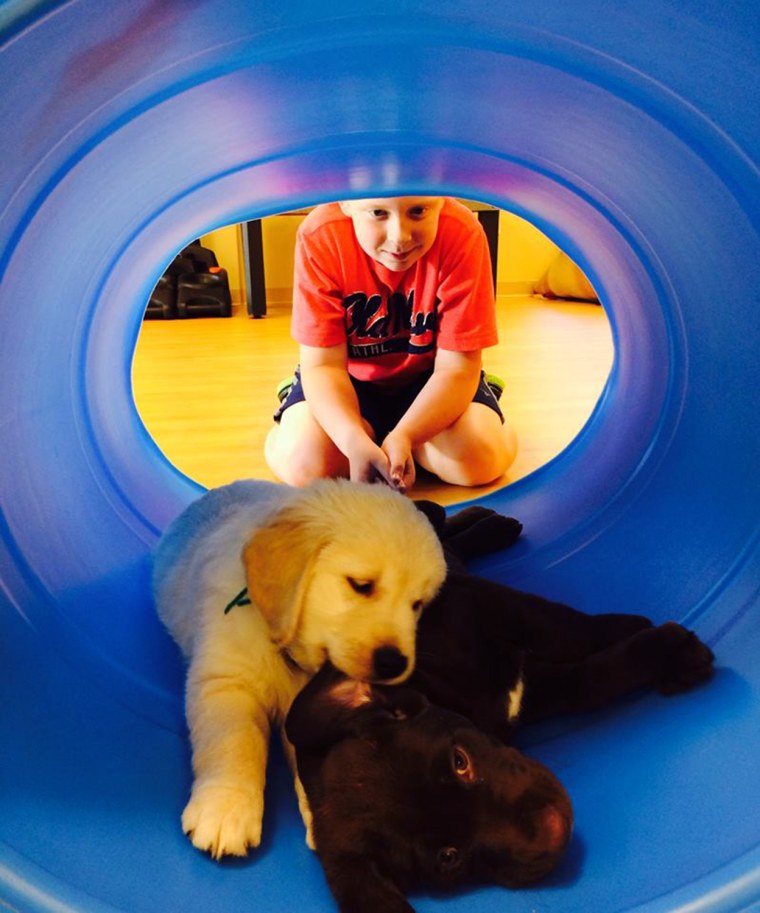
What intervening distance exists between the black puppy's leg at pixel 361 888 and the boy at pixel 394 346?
1.69 m

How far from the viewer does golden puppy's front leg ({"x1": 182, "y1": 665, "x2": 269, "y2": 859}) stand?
106cm

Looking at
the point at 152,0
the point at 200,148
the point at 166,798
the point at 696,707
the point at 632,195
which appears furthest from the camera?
the point at 632,195

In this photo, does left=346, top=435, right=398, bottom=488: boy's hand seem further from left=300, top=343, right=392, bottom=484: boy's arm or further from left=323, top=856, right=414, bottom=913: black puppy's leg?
left=323, top=856, right=414, bottom=913: black puppy's leg

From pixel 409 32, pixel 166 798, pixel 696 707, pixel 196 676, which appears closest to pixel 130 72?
pixel 409 32

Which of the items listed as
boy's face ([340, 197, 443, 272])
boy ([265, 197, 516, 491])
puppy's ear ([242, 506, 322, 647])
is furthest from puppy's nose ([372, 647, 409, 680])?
boy's face ([340, 197, 443, 272])

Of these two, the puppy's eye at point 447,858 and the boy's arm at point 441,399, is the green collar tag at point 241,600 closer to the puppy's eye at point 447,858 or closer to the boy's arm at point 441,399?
the puppy's eye at point 447,858

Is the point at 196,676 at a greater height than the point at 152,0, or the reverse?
the point at 152,0

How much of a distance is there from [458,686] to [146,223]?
1230 millimetres

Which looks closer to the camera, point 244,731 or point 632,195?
point 244,731

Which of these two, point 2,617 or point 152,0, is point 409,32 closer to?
point 152,0

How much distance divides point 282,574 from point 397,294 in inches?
67.7

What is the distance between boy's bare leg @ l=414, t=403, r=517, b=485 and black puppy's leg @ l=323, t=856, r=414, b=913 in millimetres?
1838

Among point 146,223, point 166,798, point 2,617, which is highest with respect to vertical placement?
point 146,223

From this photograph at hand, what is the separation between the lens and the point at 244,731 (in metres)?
1.23
